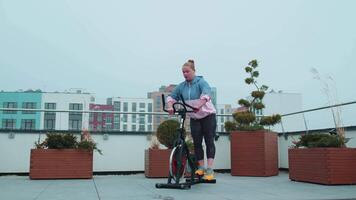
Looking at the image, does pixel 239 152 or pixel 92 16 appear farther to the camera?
pixel 92 16

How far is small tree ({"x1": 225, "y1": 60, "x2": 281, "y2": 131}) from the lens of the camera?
23.3ft

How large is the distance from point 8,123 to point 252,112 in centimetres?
454

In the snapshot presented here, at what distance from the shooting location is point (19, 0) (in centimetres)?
993

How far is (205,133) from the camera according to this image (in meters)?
4.68

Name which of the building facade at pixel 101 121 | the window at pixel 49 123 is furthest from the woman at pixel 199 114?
Result: the window at pixel 49 123

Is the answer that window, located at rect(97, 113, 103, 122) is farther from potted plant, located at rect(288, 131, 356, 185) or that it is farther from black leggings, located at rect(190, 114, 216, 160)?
potted plant, located at rect(288, 131, 356, 185)

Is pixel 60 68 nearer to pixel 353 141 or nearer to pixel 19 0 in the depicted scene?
pixel 19 0

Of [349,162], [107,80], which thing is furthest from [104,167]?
[107,80]

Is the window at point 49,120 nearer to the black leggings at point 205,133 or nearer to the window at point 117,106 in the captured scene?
the window at point 117,106

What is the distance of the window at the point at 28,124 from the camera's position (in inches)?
269

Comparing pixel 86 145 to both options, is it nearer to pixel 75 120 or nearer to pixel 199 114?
pixel 75 120

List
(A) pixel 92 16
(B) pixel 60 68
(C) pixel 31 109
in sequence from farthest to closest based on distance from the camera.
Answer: (B) pixel 60 68
(A) pixel 92 16
(C) pixel 31 109

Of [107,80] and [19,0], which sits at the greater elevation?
[19,0]

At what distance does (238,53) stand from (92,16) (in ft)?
14.9
